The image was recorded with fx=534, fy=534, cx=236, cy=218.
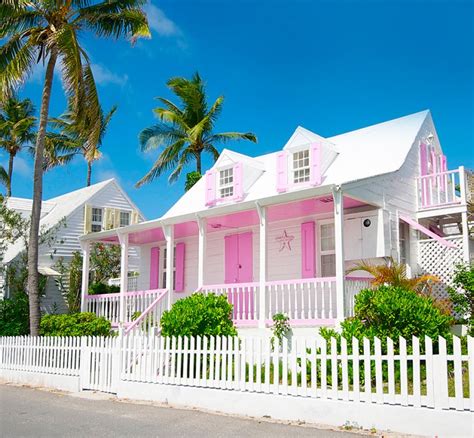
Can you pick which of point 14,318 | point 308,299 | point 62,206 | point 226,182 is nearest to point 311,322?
point 308,299

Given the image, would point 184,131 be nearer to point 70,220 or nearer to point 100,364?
point 70,220

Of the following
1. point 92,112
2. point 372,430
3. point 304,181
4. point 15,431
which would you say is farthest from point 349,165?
point 15,431

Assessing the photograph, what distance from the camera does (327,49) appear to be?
14016 mm

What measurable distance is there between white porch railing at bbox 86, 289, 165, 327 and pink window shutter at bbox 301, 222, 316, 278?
4394 mm

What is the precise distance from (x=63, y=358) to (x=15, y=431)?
4759mm

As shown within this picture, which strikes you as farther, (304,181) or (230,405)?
(304,181)

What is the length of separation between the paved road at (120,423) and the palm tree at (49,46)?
20.4ft

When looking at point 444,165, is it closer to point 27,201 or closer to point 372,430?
point 372,430

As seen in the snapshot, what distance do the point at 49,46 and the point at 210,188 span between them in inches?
259

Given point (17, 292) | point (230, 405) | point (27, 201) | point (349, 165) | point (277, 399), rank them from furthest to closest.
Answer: point (27, 201)
point (17, 292)
point (349, 165)
point (230, 405)
point (277, 399)

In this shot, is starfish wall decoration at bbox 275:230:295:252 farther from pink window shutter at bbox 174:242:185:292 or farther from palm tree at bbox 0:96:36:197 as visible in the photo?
palm tree at bbox 0:96:36:197

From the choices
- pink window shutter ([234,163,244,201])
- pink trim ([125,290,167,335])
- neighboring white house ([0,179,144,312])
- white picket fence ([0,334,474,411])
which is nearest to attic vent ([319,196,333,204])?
white picket fence ([0,334,474,411])

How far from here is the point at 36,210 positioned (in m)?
15.8

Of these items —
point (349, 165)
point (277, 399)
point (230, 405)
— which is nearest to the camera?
point (277, 399)
